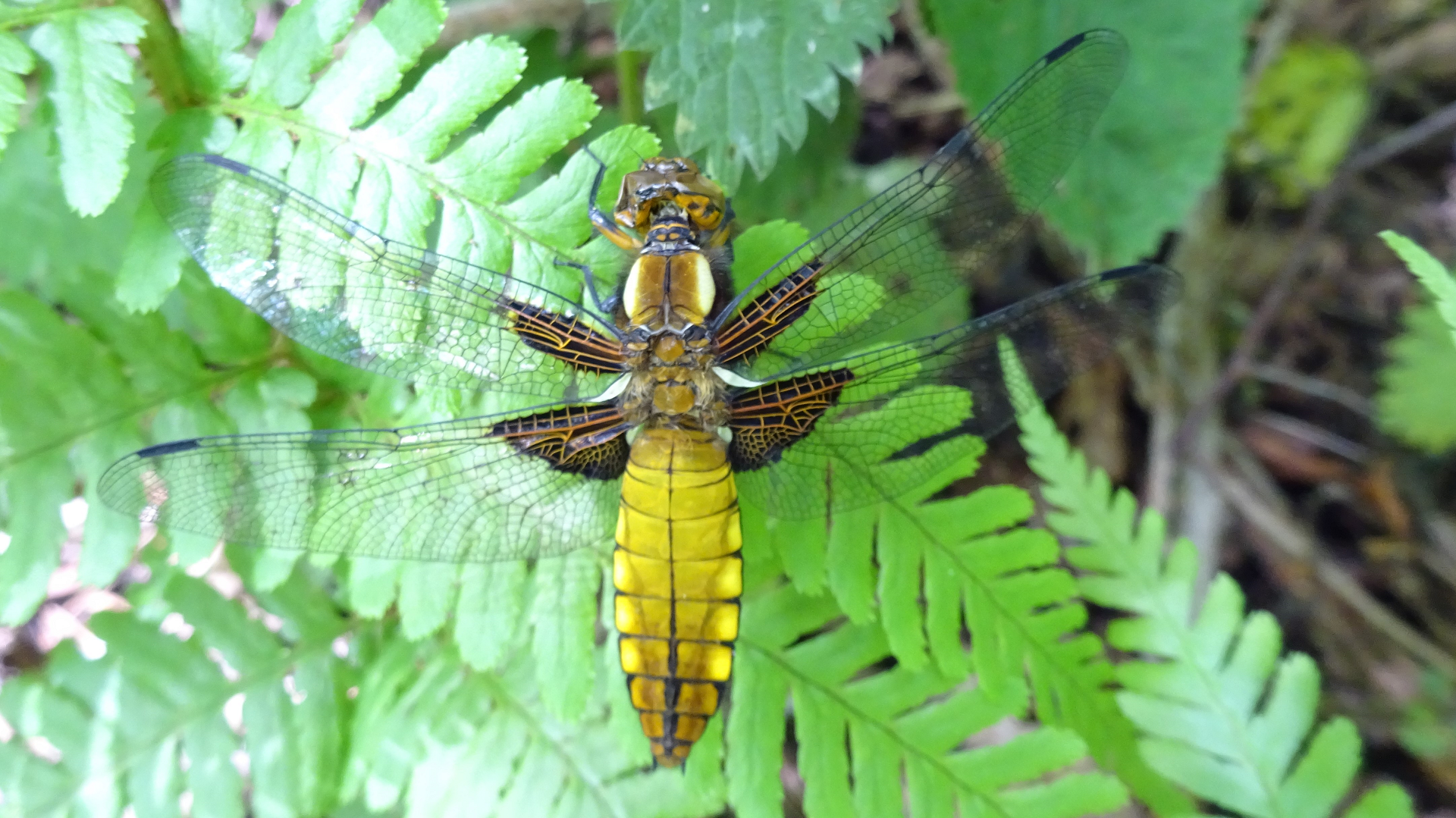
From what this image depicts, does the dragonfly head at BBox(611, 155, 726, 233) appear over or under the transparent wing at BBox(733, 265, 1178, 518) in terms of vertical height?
over

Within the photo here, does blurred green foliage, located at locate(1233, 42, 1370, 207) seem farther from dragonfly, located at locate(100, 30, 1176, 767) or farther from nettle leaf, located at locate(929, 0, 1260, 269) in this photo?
dragonfly, located at locate(100, 30, 1176, 767)

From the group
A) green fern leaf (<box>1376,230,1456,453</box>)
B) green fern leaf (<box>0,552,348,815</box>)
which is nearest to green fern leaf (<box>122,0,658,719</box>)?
green fern leaf (<box>0,552,348,815</box>)

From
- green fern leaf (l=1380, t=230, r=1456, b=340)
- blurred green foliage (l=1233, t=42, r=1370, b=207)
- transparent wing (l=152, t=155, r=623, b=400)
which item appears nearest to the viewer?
green fern leaf (l=1380, t=230, r=1456, b=340)

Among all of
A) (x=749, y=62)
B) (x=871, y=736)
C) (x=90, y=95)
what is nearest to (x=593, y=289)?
(x=749, y=62)

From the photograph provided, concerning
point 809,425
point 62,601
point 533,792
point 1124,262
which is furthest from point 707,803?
point 62,601

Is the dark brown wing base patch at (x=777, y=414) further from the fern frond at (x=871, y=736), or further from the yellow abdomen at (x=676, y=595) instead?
the fern frond at (x=871, y=736)

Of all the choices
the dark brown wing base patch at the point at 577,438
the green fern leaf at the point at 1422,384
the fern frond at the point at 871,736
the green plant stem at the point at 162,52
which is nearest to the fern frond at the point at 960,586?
the fern frond at the point at 871,736
